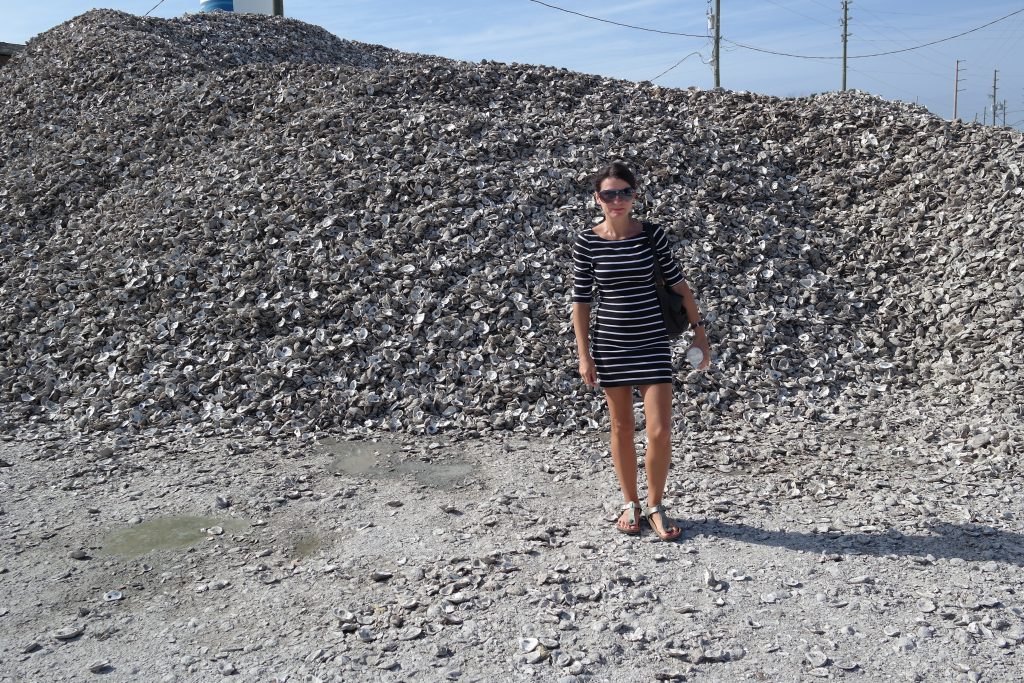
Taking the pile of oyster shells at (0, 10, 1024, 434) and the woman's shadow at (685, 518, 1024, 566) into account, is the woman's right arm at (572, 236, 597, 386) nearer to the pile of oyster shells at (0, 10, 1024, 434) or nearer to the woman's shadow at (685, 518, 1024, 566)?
the woman's shadow at (685, 518, 1024, 566)

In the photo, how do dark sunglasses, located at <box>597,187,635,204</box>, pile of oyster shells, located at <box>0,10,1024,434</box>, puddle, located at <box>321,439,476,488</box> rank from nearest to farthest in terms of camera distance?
dark sunglasses, located at <box>597,187,635,204</box>, puddle, located at <box>321,439,476,488</box>, pile of oyster shells, located at <box>0,10,1024,434</box>

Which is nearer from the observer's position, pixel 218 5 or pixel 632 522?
pixel 632 522

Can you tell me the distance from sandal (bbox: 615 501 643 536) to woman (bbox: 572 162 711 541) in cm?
26

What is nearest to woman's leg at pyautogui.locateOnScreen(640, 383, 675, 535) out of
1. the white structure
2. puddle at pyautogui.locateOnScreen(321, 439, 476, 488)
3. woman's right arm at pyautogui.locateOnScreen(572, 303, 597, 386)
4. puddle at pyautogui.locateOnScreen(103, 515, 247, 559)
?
woman's right arm at pyautogui.locateOnScreen(572, 303, 597, 386)

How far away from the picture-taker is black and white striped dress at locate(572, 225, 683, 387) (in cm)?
352

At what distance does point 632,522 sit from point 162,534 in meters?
2.27

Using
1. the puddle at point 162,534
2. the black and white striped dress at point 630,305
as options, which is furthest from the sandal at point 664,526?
the puddle at point 162,534

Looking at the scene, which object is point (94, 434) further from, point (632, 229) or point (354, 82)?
point (354, 82)

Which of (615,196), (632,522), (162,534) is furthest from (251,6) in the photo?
(632,522)

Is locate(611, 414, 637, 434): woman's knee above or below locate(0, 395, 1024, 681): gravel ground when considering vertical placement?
Result: above

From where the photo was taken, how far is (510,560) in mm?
3660

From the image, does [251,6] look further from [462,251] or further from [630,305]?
[630,305]

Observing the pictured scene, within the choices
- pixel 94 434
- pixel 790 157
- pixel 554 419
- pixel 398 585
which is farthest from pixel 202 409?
pixel 790 157

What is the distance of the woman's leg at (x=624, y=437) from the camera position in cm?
363
